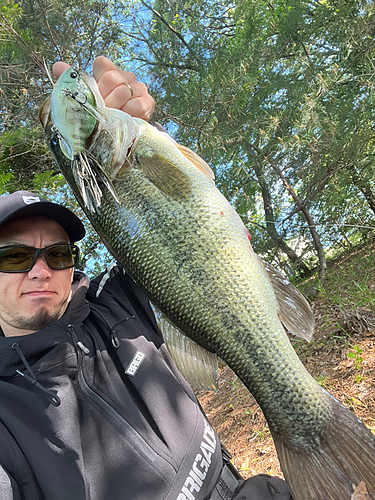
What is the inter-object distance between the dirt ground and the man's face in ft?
7.29

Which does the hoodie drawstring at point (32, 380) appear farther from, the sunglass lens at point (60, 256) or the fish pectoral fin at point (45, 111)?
the fish pectoral fin at point (45, 111)

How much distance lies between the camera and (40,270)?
1842mm

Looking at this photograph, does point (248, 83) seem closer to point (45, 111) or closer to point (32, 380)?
point (45, 111)

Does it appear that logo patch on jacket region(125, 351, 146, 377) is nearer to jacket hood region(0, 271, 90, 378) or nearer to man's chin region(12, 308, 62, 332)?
jacket hood region(0, 271, 90, 378)

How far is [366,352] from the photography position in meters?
3.03

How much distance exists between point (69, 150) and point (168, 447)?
1.50 meters

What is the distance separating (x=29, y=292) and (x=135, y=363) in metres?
0.74

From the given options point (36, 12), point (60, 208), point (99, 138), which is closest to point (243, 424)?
point (60, 208)

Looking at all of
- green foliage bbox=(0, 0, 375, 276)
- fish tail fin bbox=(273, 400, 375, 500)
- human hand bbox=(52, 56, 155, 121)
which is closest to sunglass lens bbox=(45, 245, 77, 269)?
human hand bbox=(52, 56, 155, 121)

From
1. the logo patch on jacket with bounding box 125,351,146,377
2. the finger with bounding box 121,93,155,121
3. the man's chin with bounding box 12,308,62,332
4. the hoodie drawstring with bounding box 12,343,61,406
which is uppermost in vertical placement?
the finger with bounding box 121,93,155,121

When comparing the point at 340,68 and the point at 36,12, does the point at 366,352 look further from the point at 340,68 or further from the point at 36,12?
the point at 36,12

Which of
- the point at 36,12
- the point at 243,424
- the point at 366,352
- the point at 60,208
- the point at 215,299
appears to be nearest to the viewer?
the point at 215,299

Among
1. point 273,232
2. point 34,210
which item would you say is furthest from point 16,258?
point 273,232

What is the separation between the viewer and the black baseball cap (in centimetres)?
180
